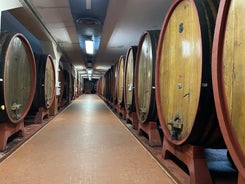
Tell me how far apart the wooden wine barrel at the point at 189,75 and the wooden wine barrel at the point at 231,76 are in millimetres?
335

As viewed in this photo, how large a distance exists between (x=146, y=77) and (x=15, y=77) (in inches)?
68.5

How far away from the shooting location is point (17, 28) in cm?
581

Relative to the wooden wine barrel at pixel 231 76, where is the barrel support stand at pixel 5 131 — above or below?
below

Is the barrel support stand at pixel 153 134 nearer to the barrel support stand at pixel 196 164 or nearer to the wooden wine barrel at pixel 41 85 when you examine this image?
the barrel support stand at pixel 196 164

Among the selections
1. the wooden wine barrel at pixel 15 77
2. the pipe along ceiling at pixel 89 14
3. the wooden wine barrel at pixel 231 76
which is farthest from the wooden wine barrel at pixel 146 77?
the wooden wine barrel at pixel 15 77

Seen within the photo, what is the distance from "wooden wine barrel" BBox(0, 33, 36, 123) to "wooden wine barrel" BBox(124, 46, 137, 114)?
64.9 inches

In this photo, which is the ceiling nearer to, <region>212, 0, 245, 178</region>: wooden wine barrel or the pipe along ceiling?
the pipe along ceiling

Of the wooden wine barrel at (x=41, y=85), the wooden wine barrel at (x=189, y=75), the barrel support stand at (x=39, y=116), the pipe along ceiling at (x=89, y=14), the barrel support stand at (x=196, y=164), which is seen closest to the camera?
the wooden wine barrel at (x=189, y=75)

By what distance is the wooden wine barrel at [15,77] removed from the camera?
2.76m

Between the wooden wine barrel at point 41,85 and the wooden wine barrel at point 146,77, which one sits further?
the wooden wine barrel at point 41,85

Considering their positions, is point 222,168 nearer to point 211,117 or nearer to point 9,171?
point 211,117

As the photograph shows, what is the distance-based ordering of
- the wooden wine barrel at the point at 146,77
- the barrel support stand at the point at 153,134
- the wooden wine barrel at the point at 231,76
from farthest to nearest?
the barrel support stand at the point at 153,134
the wooden wine barrel at the point at 146,77
the wooden wine barrel at the point at 231,76

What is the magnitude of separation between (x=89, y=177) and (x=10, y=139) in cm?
189

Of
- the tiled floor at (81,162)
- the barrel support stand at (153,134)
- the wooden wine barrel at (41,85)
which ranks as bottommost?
the tiled floor at (81,162)
